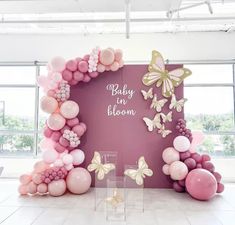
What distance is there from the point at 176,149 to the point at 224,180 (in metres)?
2.39

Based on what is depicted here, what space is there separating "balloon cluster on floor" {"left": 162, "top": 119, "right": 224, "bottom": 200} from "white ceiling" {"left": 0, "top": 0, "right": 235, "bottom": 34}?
217cm

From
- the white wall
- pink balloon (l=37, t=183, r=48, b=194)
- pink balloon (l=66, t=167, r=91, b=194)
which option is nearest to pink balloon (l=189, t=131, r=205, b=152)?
pink balloon (l=66, t=167, r=91, b=194)

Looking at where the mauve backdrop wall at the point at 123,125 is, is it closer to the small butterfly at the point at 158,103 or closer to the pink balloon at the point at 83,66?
the small butterfly at the point at 158,103

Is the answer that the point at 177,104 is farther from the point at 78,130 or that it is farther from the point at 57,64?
the point at 57,64

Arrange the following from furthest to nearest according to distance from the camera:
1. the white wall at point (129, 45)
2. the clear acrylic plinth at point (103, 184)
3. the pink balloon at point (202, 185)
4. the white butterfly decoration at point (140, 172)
Answer: 1. the white wall at point (129, 45)
2. the pink balloon at point (202, 185)
3. the clear acrylic plinth at point (103, 184)
4. the white butterfly decoration at point (140, 172)

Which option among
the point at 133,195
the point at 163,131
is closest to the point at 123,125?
the point at 163,131

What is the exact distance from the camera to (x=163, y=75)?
4.59 m

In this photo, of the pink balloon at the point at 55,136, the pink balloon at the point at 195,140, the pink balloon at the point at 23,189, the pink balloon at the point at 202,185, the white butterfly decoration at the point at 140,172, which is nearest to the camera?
the white butterfly decoration at the point at 140,172

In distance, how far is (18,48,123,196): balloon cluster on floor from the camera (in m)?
4.12

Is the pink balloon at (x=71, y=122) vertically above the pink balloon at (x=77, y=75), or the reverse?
the pink balloon at (x=77, y=75)

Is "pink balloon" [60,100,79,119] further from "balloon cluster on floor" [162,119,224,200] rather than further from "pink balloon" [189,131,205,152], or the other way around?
"pink balloon" [189,131,205,152]

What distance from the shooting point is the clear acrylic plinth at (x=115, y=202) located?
3229 mm

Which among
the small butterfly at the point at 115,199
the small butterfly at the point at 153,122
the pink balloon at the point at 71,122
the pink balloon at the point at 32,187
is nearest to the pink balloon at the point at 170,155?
the small butterfly at the point at 153,122

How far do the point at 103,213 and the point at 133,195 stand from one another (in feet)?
2.56
